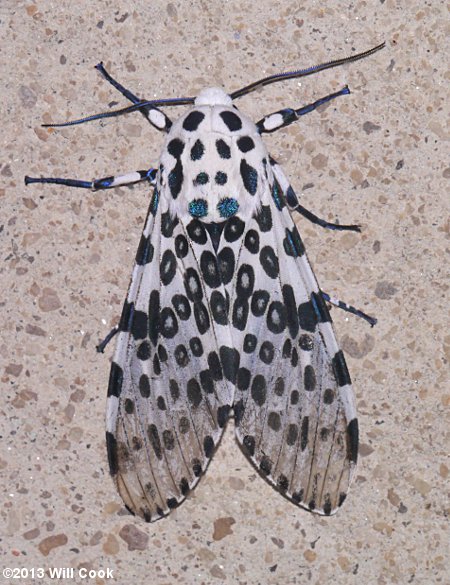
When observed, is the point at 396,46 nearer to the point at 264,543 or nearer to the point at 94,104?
Answer: the point at 94,104

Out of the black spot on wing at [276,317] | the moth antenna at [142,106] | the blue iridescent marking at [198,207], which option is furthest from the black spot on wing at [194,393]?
the moth antenna at [142,106]

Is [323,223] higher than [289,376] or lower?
higher

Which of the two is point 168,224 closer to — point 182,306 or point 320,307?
point 182,306

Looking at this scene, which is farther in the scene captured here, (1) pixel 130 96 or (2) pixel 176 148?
(1) pixel 130 96

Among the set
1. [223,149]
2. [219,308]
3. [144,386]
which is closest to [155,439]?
[144,386]

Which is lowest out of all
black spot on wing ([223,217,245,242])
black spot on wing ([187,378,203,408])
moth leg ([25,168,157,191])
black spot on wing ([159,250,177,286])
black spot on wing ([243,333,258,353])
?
black spot on wing ([187,378,203,408])

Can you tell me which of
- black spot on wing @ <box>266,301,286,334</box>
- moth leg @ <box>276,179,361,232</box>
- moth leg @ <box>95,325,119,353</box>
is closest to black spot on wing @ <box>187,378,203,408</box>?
black spot on wing @ <box>266,301,286,334</box>

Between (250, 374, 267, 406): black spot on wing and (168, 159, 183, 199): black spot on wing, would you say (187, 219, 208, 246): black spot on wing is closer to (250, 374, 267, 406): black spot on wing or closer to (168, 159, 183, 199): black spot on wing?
(168, 159, 183, 199): black spot on wing
